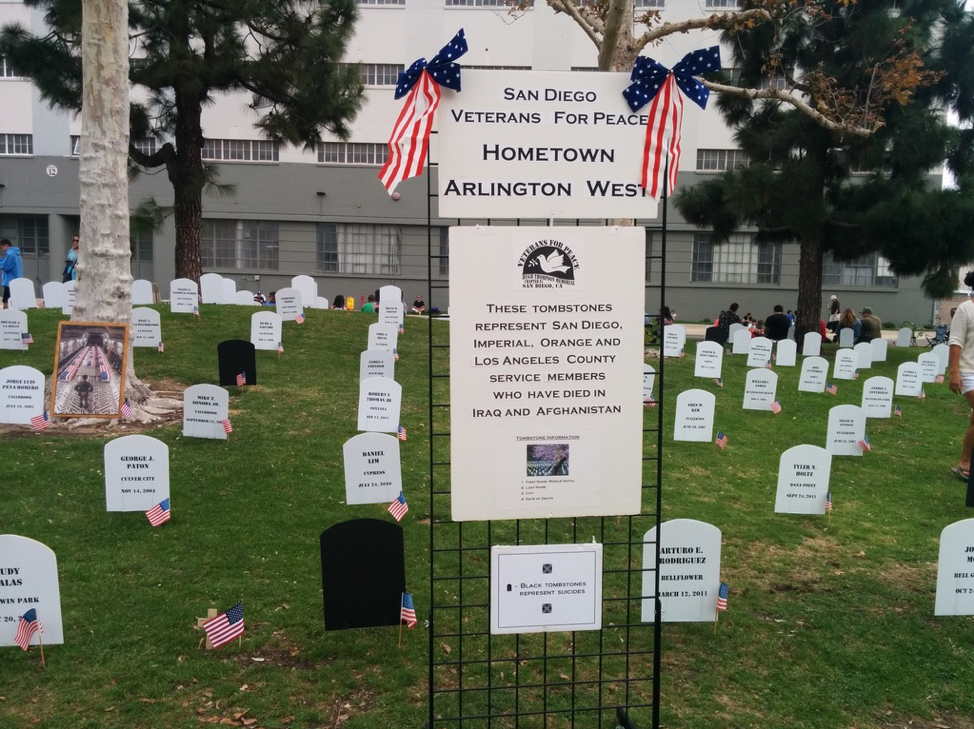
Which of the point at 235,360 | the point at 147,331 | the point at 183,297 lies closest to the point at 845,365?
the point at 235,360

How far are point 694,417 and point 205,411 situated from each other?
5199mm

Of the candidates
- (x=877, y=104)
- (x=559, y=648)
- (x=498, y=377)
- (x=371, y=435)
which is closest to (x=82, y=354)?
(x=371, y=435)

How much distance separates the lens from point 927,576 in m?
5.79

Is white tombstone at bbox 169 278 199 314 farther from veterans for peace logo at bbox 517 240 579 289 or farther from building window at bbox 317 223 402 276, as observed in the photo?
building window at bbox 317 223 402 276

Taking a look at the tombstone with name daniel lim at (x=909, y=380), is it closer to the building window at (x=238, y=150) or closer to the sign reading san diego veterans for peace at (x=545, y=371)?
the sign reading san diego veterans for peace at (x=545, y=371)

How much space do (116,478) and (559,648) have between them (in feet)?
11.3

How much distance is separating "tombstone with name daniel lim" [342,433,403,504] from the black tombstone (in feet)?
15.6

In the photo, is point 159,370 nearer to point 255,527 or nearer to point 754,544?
point 255,527

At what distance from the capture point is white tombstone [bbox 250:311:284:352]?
1270 cm

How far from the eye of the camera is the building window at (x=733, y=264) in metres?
32.8

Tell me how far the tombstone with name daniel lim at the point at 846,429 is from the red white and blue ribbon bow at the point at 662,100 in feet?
20.9

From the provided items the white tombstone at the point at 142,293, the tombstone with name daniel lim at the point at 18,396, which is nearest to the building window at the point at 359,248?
the white tombstone at the point at 142,293

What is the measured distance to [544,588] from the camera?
3.39m

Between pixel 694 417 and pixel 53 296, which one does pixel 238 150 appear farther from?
pixel 694 417
